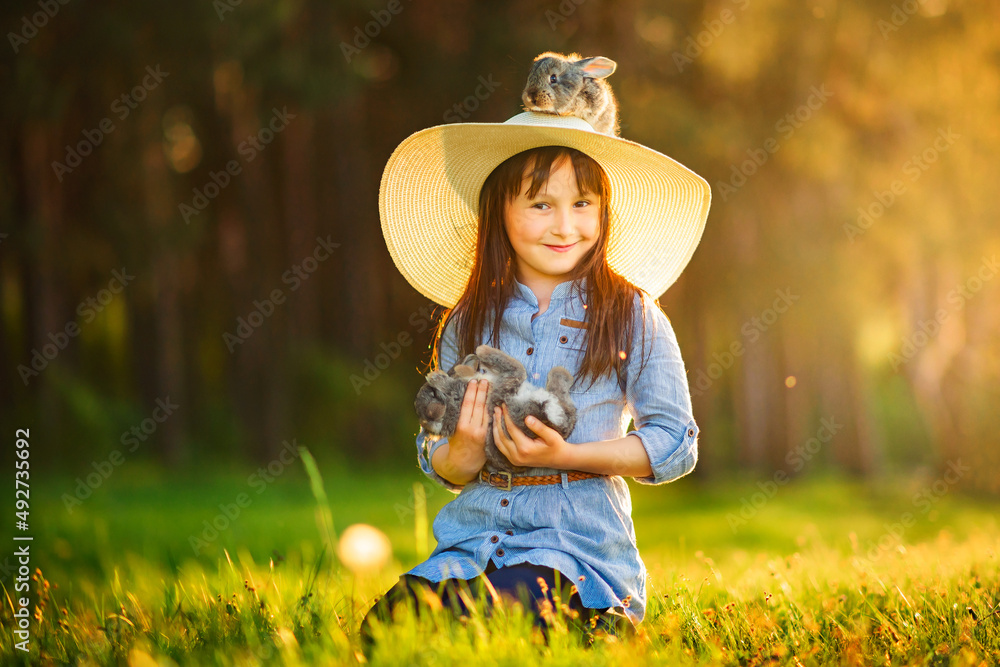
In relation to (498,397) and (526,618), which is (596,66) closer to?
(498,397)

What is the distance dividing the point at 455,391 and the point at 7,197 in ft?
32.9

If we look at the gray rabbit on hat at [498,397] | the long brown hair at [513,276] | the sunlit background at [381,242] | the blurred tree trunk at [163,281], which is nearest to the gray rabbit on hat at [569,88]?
the long brown hair at [513,276]

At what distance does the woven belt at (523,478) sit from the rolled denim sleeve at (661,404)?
0.61 feet

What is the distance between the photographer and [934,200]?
10.4 meters

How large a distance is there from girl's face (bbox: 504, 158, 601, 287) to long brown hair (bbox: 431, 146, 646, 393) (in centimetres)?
3

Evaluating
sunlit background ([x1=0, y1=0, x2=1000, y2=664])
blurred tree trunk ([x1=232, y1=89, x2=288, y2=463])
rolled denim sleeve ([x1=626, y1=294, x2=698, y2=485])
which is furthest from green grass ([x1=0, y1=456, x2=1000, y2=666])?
blurred tree trunk ([x1=232, y1=89, x2=288, y2=463])

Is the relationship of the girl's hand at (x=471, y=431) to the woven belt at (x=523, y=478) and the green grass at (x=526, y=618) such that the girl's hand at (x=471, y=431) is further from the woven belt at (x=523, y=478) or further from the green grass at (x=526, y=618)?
the green grass at (x=526, y=618)

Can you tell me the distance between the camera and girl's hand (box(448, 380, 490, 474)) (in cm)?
278

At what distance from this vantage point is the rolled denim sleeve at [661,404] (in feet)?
9.12

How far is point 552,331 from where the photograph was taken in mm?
2977

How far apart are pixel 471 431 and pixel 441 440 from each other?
23 centimetres

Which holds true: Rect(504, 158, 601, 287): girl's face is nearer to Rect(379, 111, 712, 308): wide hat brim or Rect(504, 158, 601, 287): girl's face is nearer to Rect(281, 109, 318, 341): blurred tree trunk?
Rect(379, 111, 712, 308): wide hat brim

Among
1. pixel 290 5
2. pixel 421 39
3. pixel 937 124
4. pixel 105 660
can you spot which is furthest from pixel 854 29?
pixel 105 660

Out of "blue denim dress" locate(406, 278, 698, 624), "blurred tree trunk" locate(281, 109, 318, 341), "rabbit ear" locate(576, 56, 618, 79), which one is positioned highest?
"blurred tree trunk" locate(281, 109, 318, 341)
